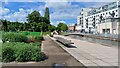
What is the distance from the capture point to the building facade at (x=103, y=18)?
271 feet

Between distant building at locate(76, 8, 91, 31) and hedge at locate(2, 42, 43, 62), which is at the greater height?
distant building at locate(76, 8, 91, 31)

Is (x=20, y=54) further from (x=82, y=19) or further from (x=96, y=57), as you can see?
(x=82, y=19)

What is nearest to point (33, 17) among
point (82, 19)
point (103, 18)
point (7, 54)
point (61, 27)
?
point (103, 18)

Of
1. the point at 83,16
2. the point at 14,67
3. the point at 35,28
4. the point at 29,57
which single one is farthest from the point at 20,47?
the point at 83,16

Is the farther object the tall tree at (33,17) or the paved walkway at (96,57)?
the tall tree at (33,17)

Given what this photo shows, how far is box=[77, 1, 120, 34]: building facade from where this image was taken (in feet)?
271

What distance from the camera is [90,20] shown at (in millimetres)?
131375

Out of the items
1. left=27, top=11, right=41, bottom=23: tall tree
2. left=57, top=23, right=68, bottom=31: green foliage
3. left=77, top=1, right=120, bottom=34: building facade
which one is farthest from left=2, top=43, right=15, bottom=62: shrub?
left=57, top=23, right=68, bottom=31: green foliage

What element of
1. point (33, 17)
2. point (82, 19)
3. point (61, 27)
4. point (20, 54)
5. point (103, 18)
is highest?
point (82, 19)

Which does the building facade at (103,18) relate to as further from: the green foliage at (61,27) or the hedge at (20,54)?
the hedge at (20,54)

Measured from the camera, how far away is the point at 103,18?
9994cm

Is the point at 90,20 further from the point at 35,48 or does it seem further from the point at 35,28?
the point at 35,48


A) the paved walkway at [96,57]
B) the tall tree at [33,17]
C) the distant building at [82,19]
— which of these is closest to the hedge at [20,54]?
the paved walkway at [96,57]

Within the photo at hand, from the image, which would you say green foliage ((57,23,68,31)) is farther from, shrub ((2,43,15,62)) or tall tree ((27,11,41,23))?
shrub ((2,43,15,62))
